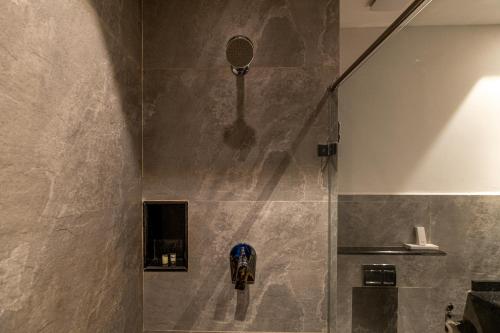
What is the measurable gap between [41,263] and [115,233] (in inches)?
16.1

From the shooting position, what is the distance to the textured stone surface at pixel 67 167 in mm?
588

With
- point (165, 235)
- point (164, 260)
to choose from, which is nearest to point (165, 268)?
point (164, 260)

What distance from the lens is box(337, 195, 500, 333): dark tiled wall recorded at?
2.42 ft

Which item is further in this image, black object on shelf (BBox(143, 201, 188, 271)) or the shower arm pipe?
black object on shelf (BBox(143, 201, 188, 271))

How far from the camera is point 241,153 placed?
1363mm

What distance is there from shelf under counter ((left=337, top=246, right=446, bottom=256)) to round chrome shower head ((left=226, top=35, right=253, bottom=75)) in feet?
3.11

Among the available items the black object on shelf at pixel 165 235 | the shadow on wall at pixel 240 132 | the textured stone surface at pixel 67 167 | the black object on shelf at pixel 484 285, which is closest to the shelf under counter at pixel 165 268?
the black object on shelf at pixel 165 235

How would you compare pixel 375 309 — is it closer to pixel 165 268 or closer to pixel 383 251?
pixel 383 251

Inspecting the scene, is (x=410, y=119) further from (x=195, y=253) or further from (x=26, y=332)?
(x=26, y=332)

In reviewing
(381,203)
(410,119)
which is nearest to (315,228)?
(381,203)

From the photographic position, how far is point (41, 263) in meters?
0.67

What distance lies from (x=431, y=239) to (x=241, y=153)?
83 cm

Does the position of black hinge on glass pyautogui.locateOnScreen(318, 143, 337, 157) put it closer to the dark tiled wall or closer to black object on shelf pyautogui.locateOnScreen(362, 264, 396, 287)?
the dark tiled wall

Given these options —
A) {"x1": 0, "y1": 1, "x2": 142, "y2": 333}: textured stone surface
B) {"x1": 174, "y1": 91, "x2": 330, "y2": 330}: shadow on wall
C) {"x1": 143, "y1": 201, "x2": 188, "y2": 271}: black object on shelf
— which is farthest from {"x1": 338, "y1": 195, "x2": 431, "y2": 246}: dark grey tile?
{"x1": 0, "y1": 1, "x2": 142, "y2": 333}: textured stone surface
